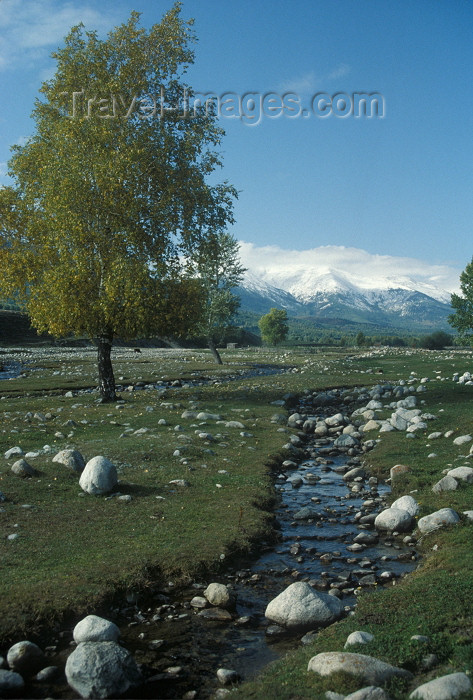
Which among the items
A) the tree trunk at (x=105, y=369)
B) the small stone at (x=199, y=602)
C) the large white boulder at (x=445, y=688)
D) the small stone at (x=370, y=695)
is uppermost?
the tree trunk at (x=105, y=369)

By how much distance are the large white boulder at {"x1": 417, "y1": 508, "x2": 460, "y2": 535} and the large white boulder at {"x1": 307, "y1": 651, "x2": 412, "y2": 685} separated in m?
5.52

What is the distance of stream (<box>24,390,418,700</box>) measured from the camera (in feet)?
23.6

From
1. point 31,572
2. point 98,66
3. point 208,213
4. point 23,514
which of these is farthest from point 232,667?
point 98,66

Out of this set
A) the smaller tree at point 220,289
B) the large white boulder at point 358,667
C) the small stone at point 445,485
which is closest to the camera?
the large white boulder at point 358,667

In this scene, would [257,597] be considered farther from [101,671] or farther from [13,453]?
[13,453]

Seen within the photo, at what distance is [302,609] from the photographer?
323 inches

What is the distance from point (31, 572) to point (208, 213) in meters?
24.6

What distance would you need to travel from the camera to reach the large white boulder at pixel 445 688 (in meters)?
5.50

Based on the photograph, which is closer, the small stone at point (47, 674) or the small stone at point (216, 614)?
the small stone at point (47, 674)

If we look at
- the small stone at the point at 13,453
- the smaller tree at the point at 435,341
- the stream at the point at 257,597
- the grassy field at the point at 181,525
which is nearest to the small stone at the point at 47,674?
the stream at the point at 257,597

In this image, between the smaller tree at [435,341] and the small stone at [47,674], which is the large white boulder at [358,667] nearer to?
the small stone at [47,674]

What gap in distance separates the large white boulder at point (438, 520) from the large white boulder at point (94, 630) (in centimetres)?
669

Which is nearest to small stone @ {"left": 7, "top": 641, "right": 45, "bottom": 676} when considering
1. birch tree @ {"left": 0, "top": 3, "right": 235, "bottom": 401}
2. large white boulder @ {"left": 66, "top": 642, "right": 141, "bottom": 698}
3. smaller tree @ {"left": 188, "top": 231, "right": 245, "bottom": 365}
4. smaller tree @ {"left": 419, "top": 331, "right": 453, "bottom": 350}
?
large white boulder @ {"left": 66, "top": 642, "right": 141, "bottom": 698}

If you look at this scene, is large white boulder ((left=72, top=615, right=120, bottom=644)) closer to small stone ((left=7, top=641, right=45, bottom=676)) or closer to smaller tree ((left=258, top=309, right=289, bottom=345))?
small stone ((left=7, top=641, right=45, bottom=676))
